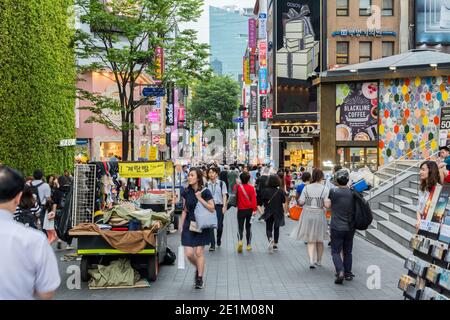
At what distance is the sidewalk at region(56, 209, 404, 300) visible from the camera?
9797 millimetres

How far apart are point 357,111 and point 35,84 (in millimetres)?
14654

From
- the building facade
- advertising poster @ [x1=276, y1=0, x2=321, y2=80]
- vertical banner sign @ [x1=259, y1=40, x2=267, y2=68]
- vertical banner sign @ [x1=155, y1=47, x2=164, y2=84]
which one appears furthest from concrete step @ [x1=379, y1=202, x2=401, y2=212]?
vertical banner sign @ [x1=259, y1=40, x2=267, y2=68]

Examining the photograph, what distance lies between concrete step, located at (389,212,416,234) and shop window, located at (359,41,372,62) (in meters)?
31.3

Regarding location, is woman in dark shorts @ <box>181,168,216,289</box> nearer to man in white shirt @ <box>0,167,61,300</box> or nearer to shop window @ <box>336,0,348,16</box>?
man in white shirt @ <box>0,167,61,300</box>

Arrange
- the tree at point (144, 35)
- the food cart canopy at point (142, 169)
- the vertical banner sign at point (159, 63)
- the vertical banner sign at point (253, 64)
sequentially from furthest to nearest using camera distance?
the vertical banner sign at point (253, 64)
the vertical banner sign at point (159, 63)
the tree at point (144, 35)
the food cart canopy at point (142, 169)

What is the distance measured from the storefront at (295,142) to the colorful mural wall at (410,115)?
18.2 meters

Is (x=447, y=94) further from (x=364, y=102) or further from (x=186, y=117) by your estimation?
(x=186, y=117)

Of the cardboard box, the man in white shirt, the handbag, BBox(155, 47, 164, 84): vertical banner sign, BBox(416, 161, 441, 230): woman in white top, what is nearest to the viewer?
the man in white shirt

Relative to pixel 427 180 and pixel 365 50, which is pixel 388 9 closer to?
pixel 365 50

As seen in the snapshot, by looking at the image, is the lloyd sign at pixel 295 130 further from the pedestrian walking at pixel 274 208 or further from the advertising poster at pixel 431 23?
the pedestrian walking at pixel 274 208

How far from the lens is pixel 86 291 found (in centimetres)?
1025

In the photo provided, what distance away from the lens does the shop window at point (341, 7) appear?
151ft

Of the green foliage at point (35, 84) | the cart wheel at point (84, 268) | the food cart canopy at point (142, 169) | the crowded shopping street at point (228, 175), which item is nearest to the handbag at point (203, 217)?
the crowded shopping street at point (228, 175)

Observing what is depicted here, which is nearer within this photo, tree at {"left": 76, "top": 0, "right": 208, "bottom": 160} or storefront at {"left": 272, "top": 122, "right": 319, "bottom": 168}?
tree at {"left": 76, "top": 0, "right": 208, "bottom": 160}
